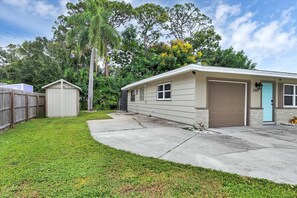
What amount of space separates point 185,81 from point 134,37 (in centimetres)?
1544

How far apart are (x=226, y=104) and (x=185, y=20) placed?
19.4 meters

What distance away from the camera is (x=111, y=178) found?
106 inches

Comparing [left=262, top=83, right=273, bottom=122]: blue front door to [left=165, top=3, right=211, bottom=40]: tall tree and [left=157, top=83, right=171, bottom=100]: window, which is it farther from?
[left=165, top=3, right=211, bottom=40]: tall tree

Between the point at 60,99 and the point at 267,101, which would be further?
the point at 60,99

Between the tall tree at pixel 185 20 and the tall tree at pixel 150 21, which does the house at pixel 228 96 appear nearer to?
the tall tree at pixel 150 21

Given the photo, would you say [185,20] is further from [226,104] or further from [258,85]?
[226,104]

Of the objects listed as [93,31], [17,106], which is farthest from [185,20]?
[17,106]

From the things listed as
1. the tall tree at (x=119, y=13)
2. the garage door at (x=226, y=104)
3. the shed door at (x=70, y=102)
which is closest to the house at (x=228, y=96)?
the garage door at (x=226, y=104)

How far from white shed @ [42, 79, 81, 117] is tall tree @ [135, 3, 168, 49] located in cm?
1375

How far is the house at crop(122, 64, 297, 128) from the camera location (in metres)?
7.03

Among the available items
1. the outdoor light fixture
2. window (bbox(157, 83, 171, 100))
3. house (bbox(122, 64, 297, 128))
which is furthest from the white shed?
the outdoor light fixture

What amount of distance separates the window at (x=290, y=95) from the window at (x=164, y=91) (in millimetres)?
5571

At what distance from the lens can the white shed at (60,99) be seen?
1096cm

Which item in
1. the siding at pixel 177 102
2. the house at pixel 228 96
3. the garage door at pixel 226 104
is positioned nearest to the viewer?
the house at pixel 228 96
